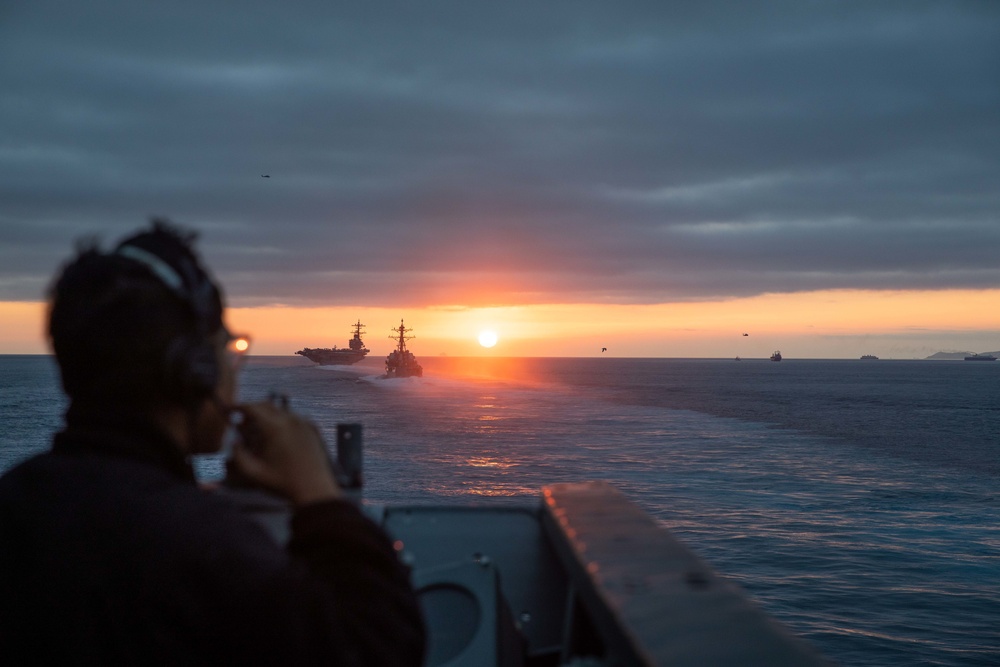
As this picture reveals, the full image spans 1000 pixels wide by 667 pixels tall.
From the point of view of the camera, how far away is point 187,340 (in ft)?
5.63

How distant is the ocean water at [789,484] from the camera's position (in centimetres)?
1472

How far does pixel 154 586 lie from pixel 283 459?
0.35 meters

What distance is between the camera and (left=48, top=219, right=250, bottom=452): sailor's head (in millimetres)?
1655

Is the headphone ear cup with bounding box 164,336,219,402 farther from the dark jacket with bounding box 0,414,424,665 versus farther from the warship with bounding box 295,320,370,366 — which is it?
the warship with bounding box 295,320,370,366

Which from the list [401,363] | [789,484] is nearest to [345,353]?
[401,363]

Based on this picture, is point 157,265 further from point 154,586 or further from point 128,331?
point 154,586

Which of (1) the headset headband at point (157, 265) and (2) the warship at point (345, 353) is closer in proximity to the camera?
(1) the headset headband at point (157, 265)

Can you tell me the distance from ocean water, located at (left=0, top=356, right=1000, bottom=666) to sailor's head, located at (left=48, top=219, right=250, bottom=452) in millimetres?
13442

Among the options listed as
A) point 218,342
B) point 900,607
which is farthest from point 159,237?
point 900,607

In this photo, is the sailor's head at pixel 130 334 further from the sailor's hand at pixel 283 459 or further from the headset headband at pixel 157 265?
the sailor's hand at pixel 283 459

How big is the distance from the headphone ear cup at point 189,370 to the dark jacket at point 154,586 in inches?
7.6

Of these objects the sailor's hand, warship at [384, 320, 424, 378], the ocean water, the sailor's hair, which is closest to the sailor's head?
the sailor's hair

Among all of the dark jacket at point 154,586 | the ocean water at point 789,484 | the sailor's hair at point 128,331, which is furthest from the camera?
the ocean water at point 789,484

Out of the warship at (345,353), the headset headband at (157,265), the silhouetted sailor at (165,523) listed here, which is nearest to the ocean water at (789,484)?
the silhouetted sailor at (165,523)
